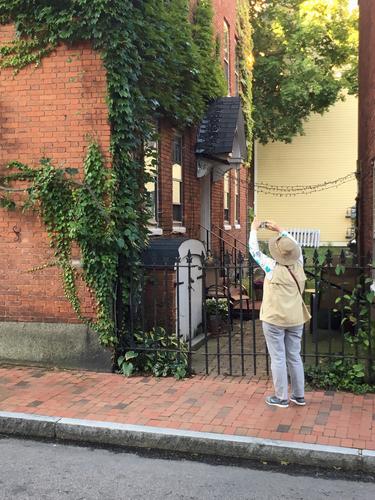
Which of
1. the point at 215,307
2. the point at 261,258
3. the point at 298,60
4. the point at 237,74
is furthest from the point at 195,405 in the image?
the point at 298,60

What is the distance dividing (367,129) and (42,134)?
651 cm

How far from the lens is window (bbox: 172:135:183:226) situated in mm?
10430

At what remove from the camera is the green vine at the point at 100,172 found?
254 inches

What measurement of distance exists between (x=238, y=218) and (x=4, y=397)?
11668mm

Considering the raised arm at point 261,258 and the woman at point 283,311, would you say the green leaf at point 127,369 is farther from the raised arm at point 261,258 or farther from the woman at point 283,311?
the raised arm at point 261,258

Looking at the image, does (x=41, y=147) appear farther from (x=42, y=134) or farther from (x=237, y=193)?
(x=237, y=193)

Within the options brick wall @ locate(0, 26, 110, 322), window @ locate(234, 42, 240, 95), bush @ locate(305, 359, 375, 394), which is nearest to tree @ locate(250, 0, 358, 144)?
window @ locate(234, 42, 240, 95)

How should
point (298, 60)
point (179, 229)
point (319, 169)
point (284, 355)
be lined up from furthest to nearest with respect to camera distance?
1. point (319, 169)
2. point (298, 60)
3. point (179, 229)
4. point (284, 355)

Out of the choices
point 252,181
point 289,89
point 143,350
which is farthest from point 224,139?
point 252,181

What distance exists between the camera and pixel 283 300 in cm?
525

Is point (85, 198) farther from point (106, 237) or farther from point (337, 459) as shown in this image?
point (337, 459)

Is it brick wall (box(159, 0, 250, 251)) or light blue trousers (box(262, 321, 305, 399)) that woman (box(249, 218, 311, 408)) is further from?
brick wall (box(159, 0, 250, 251))

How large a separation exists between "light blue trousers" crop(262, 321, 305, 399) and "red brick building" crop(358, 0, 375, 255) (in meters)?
4.70

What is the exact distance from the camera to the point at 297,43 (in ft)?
71.2
